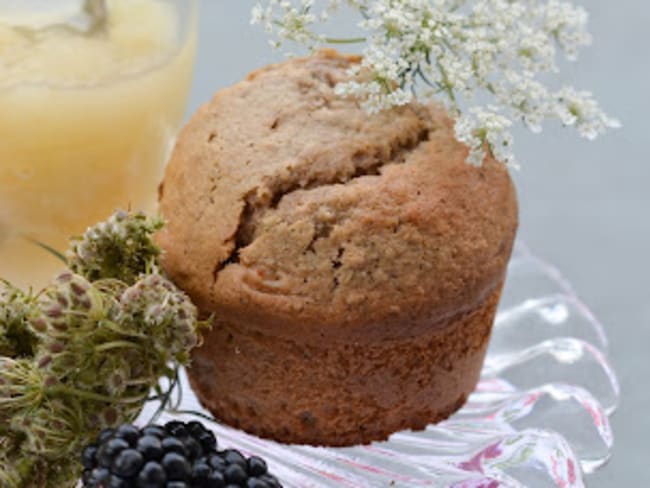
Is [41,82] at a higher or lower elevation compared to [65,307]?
higher

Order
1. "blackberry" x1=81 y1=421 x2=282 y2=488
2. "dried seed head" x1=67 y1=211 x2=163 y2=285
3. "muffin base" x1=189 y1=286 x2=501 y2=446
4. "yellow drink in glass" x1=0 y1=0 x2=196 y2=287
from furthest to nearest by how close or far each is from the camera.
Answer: "yellow drink in glass" x1=0 y1=0 x2=196 y2=287, "muffin base" x1=189 y1=286 x2=501 y2=446, "dried seed head" x1=67 y1=211 x2=163 y2=285, "blackberry" x1=81 y1=421 x2=282 y2=488

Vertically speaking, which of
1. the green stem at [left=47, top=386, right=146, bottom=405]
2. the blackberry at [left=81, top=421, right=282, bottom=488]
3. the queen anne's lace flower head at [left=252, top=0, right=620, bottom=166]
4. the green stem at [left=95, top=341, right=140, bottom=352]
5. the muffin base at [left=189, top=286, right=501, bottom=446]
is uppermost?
the queen anne's lace flower head at [left=252, top=0, right=620, bottom=166]

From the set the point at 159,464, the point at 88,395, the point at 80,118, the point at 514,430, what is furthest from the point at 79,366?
the point at 514,430

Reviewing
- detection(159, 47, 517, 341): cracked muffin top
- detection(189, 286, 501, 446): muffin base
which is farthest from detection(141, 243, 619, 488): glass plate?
detection(159, 47, 517, 341): cracked muffin top

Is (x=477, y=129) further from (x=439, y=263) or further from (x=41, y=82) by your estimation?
(x=41, y=82)

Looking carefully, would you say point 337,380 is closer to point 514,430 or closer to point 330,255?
point 330,255

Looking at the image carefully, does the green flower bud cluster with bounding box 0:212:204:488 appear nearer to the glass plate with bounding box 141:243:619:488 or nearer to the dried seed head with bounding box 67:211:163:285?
the dried seed head with bounding box 67:211:163:285

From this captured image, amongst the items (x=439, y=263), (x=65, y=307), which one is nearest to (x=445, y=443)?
(x=439, y=263)

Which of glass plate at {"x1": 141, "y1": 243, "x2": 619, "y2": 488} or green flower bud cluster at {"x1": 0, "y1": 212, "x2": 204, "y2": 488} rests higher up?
glass plate at {"x1": 141, "y1": 243, "x2": 619, "y2": 488}
